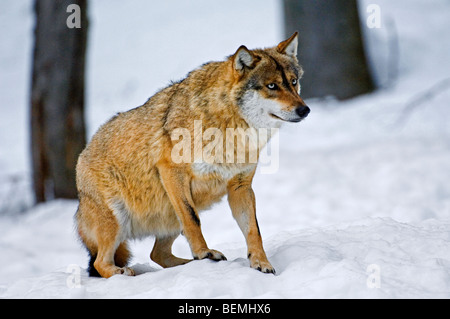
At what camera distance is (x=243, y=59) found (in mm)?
5113

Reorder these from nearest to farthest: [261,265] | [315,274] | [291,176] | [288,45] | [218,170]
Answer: [315,274] → [261,265] → [218,170] → [288,45] → [291,176]

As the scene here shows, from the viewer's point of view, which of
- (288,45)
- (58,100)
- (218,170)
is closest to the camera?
(218,170)

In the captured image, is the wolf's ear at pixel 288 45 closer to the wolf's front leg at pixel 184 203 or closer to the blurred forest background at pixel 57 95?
the wolf's front leg at pixel 184 203

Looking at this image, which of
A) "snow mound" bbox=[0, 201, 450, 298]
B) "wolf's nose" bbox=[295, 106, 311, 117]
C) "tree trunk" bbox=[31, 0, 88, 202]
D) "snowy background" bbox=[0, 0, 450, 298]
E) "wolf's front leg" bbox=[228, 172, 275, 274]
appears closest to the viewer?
"snow mound" bbox=[0, 201, 450, 298]

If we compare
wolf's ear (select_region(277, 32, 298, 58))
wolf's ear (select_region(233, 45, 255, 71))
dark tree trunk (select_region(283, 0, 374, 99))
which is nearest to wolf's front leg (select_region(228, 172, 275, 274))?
wolf's ear (select_region(233, 45, 255, 71))

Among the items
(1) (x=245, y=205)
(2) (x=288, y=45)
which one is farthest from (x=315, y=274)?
(2) (x=288, y=45)

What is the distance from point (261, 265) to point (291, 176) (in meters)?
5.57

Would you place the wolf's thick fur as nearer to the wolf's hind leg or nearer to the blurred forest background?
the wolf's hind leg

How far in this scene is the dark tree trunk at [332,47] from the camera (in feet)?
43.2

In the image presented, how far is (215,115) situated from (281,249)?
1.35 meters

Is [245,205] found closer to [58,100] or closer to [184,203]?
[184,203]

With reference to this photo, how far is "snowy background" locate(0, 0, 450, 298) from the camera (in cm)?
436
